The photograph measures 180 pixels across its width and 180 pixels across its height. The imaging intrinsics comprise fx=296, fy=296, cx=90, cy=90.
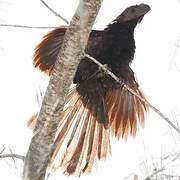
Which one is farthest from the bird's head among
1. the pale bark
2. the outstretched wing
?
the pale bark

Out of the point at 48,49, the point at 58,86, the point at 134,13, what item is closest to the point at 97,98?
the point at 48,49

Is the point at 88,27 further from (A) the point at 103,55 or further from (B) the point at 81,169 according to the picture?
(B) the point at 81,169

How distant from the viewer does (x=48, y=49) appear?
1.51m

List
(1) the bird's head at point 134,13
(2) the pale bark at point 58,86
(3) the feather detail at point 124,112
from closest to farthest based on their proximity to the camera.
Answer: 1. (2) the pale bark at point 58,86
2. (1) the bird's head at point 134,13
3. (3) the feather detail at point 124,112

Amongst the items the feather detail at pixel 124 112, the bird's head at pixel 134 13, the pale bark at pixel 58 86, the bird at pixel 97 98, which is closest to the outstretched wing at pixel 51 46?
the bird at pixel 97 98

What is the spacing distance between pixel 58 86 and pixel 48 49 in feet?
1.91

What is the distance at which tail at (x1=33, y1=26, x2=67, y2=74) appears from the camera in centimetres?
148

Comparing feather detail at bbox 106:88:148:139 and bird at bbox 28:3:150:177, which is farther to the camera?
feather detail at bbox 106:88:148:139

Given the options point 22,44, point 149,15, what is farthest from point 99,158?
point 149,15

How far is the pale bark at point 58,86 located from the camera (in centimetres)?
91

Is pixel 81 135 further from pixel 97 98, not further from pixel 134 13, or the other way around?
pixel 134 13

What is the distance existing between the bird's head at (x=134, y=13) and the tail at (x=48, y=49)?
0.32 m

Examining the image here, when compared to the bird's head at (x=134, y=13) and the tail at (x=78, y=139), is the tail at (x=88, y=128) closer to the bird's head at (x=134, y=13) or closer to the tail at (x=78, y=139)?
the tail at (x=78, y=139)

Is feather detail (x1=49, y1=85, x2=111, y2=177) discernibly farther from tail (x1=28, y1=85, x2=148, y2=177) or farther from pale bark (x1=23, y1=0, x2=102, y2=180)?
pale bark (x1=23, y1=0, x2=102, y2=180)
